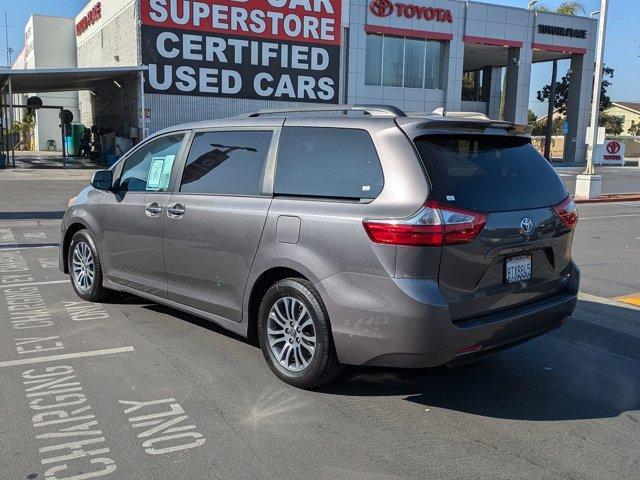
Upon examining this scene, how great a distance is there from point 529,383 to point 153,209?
3.26 meters

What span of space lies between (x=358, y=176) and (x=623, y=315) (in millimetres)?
3823

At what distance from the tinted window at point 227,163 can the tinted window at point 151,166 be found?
0.26 m

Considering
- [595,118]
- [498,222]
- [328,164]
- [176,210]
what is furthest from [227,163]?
[595,118]

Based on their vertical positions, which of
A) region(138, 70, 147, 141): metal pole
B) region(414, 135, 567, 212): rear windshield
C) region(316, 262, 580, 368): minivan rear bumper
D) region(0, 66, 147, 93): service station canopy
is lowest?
region(316, 262, 580, 368): minivan rear bumper

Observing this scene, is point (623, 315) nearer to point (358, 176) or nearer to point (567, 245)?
point (567, 245)

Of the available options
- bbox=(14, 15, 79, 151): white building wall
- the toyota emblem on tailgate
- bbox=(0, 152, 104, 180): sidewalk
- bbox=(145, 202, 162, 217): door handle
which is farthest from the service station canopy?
the toyota emblem on tailgate

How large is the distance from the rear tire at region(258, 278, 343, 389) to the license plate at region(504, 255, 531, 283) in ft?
3.85

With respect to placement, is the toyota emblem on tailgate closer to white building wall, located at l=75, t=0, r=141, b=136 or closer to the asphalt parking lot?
the asphalt parking lot

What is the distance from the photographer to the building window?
34156mm

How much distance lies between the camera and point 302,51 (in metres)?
31.7

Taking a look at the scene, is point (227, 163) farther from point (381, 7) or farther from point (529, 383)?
point (381, 7)

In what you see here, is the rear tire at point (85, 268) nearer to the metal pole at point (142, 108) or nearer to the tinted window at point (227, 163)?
the tinted window at point (227, 163)

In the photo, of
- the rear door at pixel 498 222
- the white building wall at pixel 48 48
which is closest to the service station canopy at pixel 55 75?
the white building wall at pixel 48 48

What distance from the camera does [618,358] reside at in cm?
498
